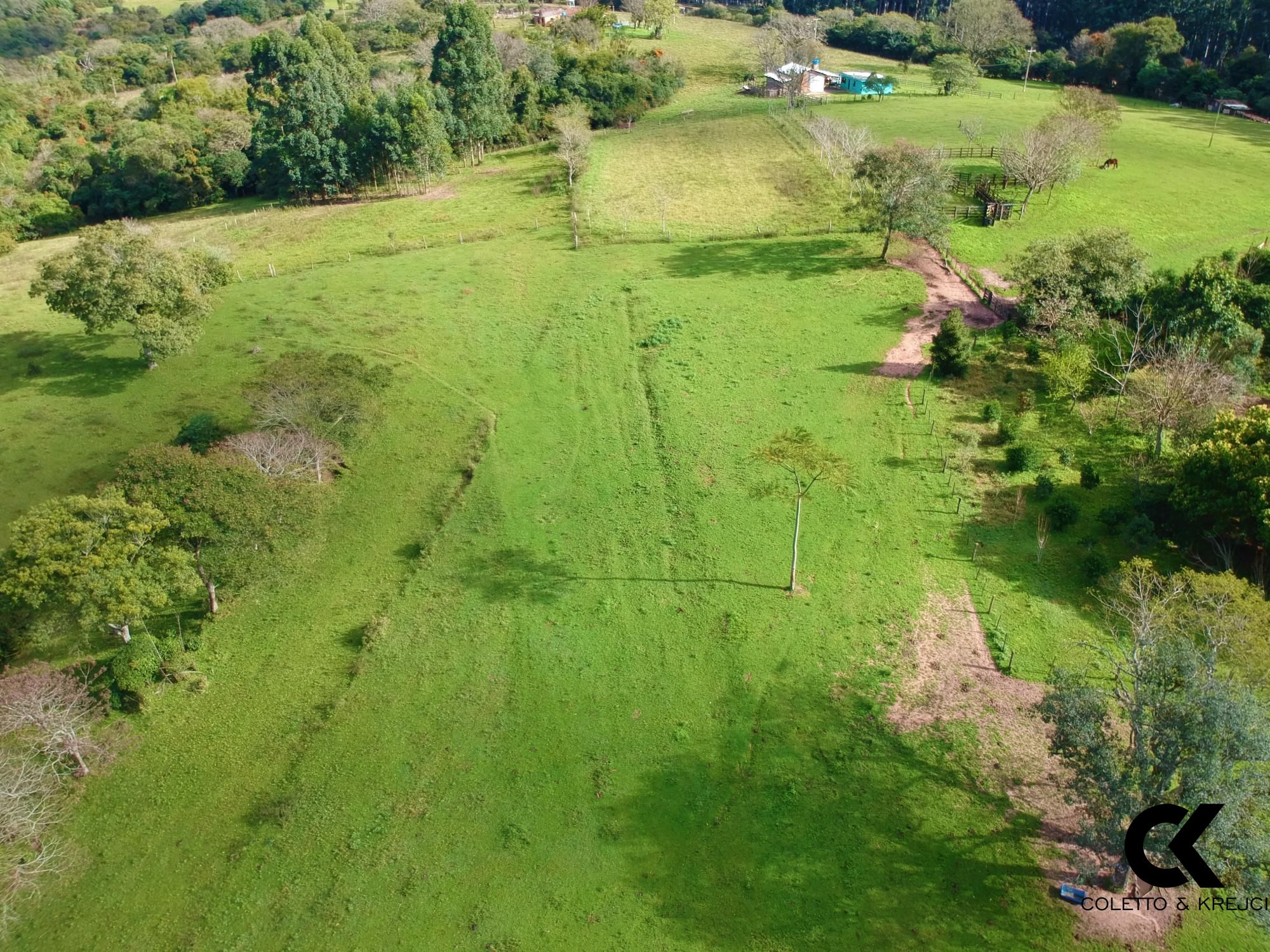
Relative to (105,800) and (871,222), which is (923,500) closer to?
(871,222)

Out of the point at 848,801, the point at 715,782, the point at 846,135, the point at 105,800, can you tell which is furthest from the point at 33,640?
the point at 846,135

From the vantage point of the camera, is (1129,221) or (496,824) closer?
(496,824)

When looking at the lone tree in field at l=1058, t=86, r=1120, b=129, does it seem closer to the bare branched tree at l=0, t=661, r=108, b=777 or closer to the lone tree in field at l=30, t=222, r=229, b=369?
the lone tree in field at l=30, t=222, r=229, b=369

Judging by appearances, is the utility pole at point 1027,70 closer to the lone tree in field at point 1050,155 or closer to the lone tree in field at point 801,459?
the lone tree in field at point 1050,155

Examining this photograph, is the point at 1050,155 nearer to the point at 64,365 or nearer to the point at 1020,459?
the point at 1020,459

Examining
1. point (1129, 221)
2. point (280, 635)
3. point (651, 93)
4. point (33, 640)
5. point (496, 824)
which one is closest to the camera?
point (496, 824)

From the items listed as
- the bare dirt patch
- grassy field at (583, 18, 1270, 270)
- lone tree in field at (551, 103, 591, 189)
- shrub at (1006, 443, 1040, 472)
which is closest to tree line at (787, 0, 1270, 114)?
grassy field at (583, 18, 1270, 270)

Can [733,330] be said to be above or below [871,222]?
below
